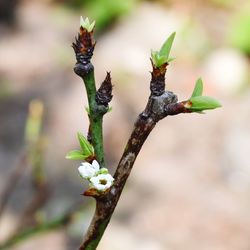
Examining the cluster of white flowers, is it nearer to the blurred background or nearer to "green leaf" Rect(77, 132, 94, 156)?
"green leaf" Rect(77, 132, 94, 156)

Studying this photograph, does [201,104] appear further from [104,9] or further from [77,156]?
[104,9]

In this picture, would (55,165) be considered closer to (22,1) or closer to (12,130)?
(12,130)

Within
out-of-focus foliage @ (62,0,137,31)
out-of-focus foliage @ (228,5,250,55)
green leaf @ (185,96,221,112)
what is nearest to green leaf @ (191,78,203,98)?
green leaf @ (185,96,221,112)

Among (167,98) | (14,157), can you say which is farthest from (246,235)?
(167,98)

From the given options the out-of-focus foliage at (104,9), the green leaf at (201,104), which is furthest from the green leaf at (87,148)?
the out-of-focus foliage at (104,9)

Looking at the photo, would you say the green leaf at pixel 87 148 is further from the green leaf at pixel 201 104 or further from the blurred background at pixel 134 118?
the blurred background at pixel 134 118

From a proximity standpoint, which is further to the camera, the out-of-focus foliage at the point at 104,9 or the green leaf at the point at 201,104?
the out-of-focus foliage at the point at 104,9
